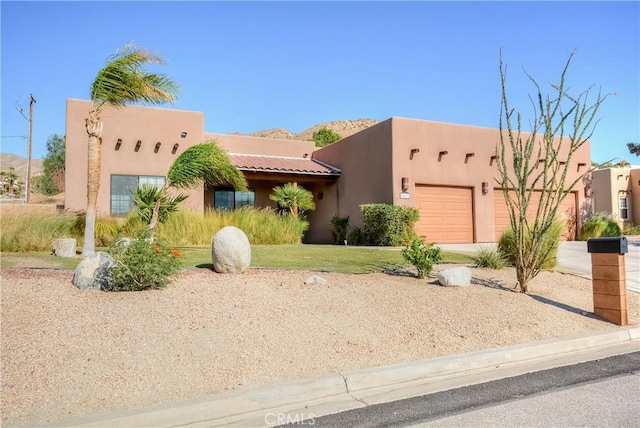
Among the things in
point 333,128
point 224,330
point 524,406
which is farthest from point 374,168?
point 333,128

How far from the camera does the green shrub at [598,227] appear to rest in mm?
19669

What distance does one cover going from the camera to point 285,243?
15969mm

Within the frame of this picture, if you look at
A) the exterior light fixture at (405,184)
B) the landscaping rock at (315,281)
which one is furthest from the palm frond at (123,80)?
the exterior light fixture at (405,184)

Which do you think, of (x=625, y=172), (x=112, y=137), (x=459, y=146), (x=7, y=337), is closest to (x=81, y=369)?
(x=7, y=337)

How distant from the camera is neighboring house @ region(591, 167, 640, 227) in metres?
29.0

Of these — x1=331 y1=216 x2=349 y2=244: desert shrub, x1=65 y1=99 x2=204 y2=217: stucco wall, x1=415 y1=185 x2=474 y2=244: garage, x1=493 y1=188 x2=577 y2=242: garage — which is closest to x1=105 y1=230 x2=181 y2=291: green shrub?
x1=65 y1=99 x2=204 y2=217: stucco wall

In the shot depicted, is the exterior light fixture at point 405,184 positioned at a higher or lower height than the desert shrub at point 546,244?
higher

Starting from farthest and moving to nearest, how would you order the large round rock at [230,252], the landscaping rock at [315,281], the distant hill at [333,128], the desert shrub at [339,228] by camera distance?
the distant hill at [333,128] → the desert shrub at [339,228] → the large round rock at [230,252] → the landscaping rock at [315,281]

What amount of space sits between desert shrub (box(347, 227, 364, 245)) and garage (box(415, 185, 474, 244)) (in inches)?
80.7

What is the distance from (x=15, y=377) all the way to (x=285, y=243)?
11992mm

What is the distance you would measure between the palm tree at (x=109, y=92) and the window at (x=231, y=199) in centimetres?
1002

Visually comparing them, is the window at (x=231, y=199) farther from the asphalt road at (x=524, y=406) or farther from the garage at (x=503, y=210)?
the asphalt road at (x=524, y=406)

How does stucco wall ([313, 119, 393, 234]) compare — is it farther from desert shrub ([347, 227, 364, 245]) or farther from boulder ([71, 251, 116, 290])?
boulder ([71, 251, 116, 290])

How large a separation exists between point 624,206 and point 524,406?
30.9 metres
